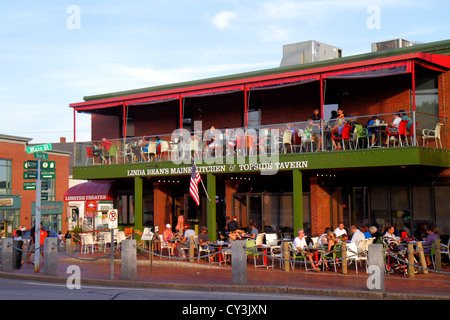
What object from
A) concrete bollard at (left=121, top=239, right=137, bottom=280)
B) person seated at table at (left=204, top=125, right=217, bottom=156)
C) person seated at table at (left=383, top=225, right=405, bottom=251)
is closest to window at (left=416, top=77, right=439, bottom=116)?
person seated at table at (left=383, top=225, right=405, bottom=251)

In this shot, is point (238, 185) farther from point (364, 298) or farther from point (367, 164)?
point (364, 298)

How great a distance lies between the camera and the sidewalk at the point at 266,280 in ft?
44.6

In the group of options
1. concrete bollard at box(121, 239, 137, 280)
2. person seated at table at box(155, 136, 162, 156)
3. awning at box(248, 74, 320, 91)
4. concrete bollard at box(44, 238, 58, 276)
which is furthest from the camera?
person seated at table at box(155, 136, 162, 156)

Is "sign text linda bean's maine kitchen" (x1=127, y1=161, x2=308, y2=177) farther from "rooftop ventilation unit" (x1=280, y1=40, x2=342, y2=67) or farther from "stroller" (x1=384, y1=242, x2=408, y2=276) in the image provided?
"rooftop ventilation unit" (x1=280, y1=40, x2=342, y2=67)

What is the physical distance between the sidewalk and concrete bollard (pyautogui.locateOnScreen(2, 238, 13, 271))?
1.79ft

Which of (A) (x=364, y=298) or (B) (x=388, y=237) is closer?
(A) (x=364, y=298)

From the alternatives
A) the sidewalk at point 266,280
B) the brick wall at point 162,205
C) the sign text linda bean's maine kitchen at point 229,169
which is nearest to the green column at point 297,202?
the sign text linda bean's maine kitchen at point 229,169

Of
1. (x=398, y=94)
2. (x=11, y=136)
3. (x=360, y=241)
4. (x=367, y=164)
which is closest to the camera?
(x=360, y=241)

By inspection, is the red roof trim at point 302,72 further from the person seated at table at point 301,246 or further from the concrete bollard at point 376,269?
the concrete bollard at point 376,269

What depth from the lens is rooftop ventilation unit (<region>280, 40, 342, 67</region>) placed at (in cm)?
2728

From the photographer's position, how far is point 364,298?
13219 mm

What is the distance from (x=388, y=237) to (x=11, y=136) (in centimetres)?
3972

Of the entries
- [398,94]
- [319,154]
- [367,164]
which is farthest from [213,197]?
[398,94]

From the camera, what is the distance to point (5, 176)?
165 feet
